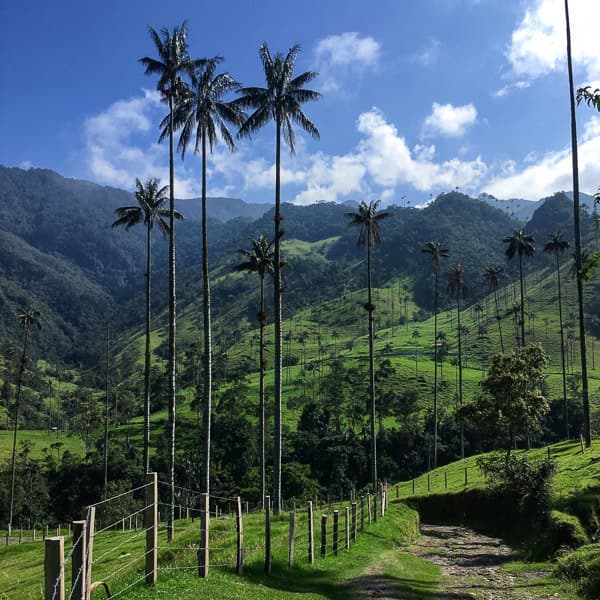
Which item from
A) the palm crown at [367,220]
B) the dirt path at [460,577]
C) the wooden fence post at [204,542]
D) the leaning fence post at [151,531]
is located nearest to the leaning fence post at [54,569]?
the leaning fence post at [151,531]

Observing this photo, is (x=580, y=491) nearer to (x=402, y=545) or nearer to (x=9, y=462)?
(x=402, y=545)

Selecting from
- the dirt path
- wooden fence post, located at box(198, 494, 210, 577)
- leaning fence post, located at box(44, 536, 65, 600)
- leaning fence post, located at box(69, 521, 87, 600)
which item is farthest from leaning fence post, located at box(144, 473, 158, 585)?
the dirt path

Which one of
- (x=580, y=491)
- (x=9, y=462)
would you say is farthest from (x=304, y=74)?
(x=9, y=462)

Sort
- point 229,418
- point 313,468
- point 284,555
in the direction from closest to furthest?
1. point 284,555
2. point 313,468
3. point 229,418

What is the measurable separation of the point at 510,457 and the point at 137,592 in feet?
96.5

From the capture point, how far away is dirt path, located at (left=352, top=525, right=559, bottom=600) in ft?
54.0

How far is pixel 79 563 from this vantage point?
30.4 feet

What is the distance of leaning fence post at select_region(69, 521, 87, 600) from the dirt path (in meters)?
9.18

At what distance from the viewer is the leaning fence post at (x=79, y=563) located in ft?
30.1

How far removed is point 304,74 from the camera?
3466 centimetres

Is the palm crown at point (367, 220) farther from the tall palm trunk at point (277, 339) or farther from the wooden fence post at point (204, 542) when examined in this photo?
the wooden fence post at point (204, 542)

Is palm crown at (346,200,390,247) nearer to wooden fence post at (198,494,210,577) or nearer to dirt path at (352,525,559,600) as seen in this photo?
dirt path at (352,525,559,600)

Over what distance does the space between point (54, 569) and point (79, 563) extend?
3.11 ft

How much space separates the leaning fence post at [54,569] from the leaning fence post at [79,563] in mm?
694
